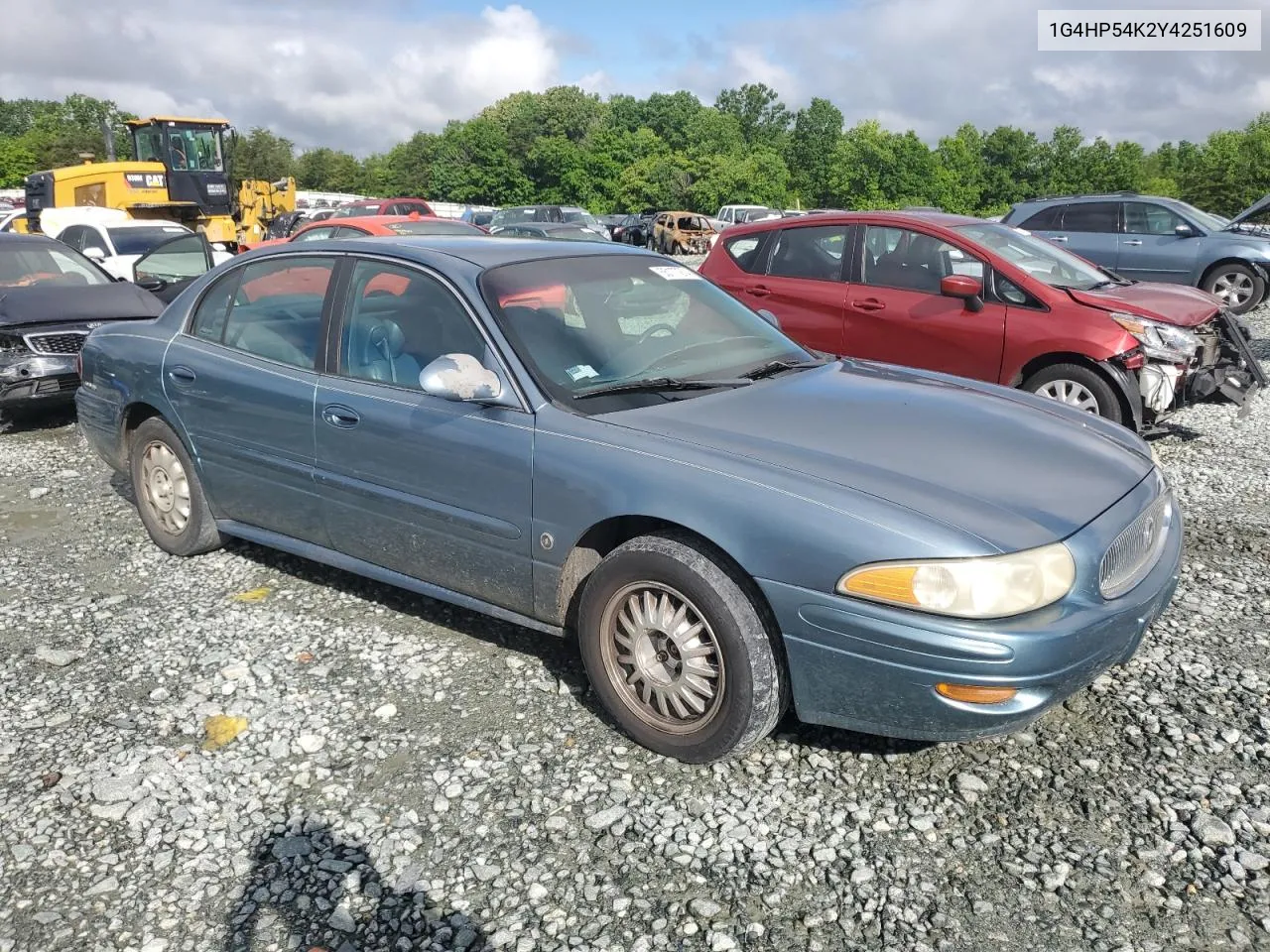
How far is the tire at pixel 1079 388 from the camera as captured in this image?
6.51 meters

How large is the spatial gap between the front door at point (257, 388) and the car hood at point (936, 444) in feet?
5.14

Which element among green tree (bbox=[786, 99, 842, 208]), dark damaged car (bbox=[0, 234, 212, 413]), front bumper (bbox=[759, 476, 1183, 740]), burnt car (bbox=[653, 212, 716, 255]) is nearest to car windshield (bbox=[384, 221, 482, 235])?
dark damaged car (bbox=[0, 234, 212, 413])

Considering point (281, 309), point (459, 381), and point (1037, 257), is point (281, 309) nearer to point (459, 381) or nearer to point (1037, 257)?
point (459, 381)

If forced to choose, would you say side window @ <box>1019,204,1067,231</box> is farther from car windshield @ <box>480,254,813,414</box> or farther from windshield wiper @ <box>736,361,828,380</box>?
windshield wiper @ <box>736,361,828,380</box>

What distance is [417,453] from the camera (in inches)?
145

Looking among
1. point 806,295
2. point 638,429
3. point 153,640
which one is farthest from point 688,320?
point 806,295

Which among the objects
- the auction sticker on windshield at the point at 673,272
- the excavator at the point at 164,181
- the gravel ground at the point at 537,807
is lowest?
the gravel ground at the point at 537,807

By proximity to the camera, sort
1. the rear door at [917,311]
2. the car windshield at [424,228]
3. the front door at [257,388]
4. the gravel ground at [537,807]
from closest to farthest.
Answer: the gravel ground at [537,807]
the front door at [257,388]
the rear door at [917,311]
the car windshield at [424,228]

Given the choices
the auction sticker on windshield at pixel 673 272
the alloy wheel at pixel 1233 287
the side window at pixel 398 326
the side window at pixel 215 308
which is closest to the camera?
the side window at pixel 398 326

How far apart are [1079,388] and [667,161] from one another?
73810mm

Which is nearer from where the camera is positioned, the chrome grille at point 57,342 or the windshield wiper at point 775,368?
the windshield wiper at point 775,368

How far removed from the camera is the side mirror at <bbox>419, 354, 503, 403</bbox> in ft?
11.2

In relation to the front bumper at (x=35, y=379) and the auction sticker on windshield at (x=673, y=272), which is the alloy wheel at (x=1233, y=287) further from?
the front bumper at (x=35, y=379)

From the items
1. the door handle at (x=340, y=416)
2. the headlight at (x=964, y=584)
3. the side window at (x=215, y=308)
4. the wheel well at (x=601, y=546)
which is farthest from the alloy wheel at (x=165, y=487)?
the headlight at (x=964, y=584)
